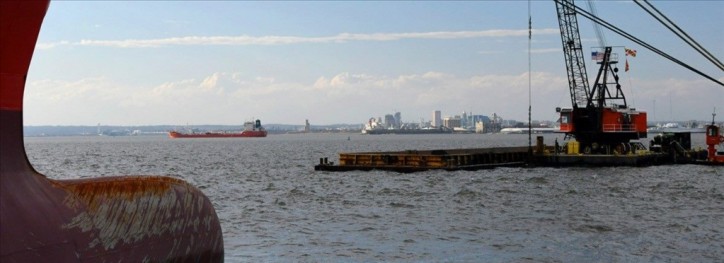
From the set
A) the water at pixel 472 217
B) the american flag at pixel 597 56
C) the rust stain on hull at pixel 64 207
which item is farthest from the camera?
the american flag at pixel 597 56

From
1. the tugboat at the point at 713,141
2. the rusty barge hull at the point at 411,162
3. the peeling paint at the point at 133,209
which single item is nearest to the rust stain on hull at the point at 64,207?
the peeling paint at the point at 133,209

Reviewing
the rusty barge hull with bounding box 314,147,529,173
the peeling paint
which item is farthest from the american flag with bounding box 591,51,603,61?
the peeling paint

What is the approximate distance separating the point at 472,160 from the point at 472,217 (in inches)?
1273

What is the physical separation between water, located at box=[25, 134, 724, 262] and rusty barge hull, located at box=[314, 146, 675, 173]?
5.79ft

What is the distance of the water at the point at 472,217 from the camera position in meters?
24.0

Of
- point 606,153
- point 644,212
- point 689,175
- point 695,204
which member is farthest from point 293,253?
point 606,153

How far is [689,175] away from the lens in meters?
62.5

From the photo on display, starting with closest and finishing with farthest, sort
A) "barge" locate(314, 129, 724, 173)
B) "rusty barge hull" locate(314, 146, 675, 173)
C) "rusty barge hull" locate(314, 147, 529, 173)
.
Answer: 1. "rusty barge hull" locate(314, 147, 529, 173)
2. "rusty barge hull" locate(314, 146, 675, 173)
3. "barge" locate(314, 129, 724, 173)

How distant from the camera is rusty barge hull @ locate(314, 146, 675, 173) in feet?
207

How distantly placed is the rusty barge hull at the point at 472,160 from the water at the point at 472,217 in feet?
5.79

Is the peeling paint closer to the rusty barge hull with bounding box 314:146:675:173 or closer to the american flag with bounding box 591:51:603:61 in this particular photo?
the rusty barge hull with bounding box 314:146:675:173

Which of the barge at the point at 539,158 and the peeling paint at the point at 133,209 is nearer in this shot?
the peeling paint at the point at 133,209

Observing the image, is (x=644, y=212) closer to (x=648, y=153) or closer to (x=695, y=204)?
(x=695, y=204)

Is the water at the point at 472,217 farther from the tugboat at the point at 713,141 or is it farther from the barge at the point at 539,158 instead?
the tugboat at the point at 713,141
